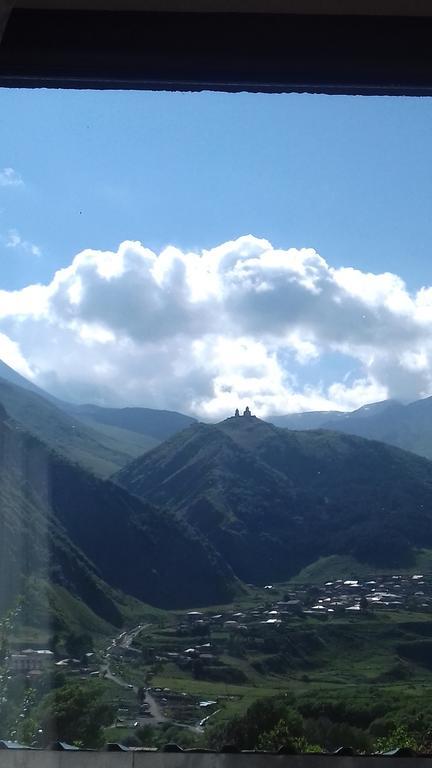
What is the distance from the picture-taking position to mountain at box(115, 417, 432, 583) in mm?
1889

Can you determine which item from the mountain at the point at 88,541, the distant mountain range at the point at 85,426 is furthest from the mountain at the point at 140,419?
the mountain at the point at 88,541

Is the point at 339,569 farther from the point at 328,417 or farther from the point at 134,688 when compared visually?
the point at 134,688

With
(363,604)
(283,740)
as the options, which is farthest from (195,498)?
(283,740)

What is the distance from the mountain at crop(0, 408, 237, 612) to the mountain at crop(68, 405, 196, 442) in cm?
18

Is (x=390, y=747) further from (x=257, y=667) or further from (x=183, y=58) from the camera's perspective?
(x=183, y=58)

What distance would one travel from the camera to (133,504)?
1.94 meters

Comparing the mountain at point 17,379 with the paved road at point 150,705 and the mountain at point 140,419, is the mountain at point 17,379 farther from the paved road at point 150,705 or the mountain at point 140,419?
the paved road at point 150,705

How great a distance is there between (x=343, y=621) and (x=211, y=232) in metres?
0.90

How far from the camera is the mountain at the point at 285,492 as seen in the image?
1.89 metres

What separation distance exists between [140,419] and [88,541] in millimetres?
363

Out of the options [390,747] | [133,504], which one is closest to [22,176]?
[133,504]

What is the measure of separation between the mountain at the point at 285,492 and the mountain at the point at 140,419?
0.09 feet

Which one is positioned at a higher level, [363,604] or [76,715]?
[363,604]

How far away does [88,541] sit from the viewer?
184 cm
